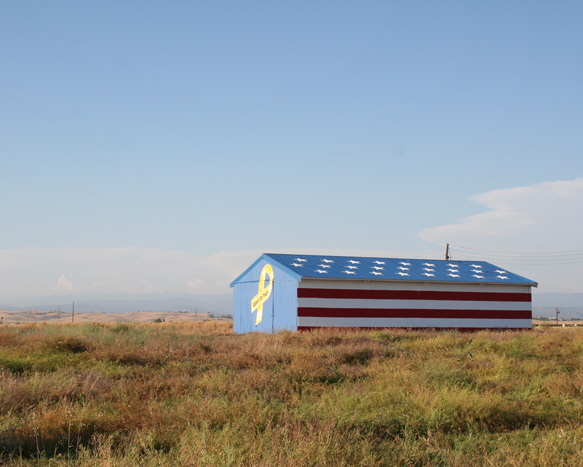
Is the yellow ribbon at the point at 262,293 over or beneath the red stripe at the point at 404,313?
over

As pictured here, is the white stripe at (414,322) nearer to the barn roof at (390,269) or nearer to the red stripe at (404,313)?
the red stripe at (404,313)

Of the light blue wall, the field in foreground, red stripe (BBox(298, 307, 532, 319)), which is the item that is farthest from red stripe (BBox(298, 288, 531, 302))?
the field in foreground

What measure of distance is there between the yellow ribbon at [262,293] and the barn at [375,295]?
0.05 meters

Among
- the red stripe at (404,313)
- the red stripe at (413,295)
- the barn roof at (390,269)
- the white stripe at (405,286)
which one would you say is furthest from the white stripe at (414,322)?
the barn roof at (390,269)

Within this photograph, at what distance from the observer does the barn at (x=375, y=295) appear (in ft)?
95.9

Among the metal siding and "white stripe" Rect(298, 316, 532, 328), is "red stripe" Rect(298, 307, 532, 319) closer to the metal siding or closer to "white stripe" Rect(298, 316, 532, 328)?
the metal siding

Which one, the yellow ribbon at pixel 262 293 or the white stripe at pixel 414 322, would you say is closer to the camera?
the white stripe at pixel 414 322

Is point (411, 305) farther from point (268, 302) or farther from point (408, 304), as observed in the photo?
point (268, 302)

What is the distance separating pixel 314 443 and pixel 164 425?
257 centimetres

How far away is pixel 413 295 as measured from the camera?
3136 cm

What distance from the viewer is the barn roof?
99.1 ft

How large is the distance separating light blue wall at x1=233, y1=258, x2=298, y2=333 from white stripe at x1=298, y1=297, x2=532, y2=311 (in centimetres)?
93

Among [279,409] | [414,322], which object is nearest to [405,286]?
[414,322]

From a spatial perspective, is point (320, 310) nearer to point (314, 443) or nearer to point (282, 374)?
point (282, 374)
